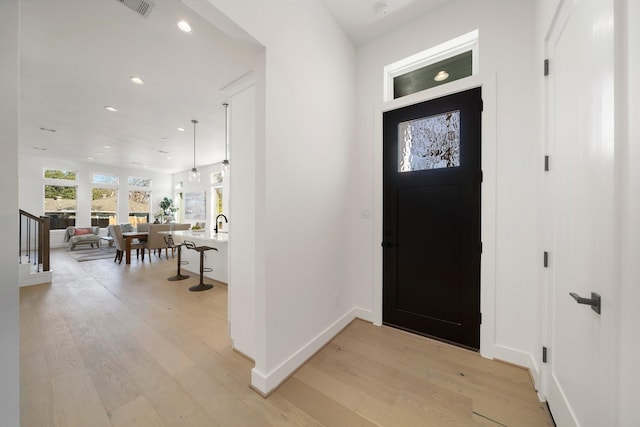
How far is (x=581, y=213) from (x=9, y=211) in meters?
2.48

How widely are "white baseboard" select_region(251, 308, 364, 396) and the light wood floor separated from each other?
0.18ft

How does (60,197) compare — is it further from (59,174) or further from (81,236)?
(81,236)

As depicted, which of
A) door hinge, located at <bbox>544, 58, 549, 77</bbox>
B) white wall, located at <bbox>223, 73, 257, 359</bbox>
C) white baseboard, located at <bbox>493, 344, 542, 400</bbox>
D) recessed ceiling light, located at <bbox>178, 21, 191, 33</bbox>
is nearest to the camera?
door hinge, located at <bbox>544, 58, 549, 77</bbox>

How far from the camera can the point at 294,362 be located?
186 cm

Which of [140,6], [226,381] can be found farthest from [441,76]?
[226,381]

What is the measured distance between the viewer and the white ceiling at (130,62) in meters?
2.14

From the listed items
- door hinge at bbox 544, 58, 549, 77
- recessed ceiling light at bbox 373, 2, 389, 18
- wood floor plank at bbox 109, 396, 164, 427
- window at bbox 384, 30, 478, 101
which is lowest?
wood floor plank at bbox 109, 396, 164, 427

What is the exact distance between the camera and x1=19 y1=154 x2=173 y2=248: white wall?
24.3 ft

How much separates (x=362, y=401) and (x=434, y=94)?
2741 millimetres

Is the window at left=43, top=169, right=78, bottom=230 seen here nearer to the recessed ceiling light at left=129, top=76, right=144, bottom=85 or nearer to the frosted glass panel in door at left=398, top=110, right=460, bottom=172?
the recessed ceiling light at left=129, top=76, right=144, bottom=85

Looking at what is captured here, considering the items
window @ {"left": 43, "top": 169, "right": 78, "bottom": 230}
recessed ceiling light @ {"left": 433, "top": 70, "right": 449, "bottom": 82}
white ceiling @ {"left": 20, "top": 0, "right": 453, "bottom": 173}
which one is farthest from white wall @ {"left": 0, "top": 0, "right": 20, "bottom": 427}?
window @ {"left": 43, "top": 169, "right": 78, "bottom": 230}

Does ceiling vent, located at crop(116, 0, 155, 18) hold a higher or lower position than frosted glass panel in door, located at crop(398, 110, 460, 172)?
higher

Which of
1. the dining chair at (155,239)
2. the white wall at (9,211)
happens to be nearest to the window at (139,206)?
the dining chair at (155,239)

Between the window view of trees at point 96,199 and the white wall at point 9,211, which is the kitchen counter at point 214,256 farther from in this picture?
the window view of trees at point 96,199
